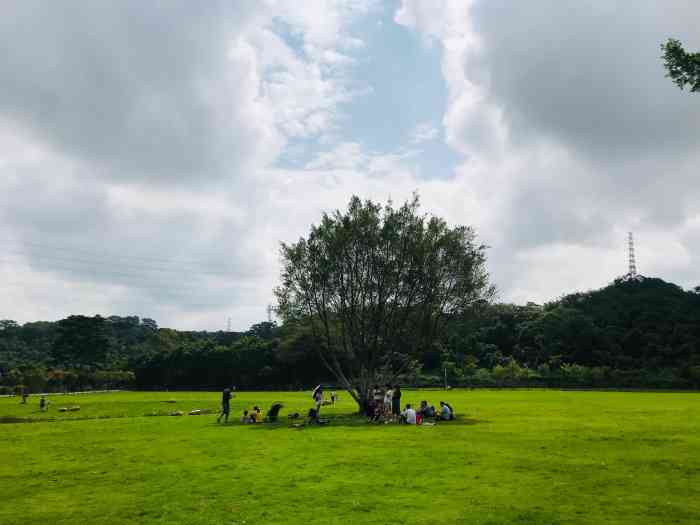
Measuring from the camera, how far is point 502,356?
126312 millimetres

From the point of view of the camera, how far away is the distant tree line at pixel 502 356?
350ft

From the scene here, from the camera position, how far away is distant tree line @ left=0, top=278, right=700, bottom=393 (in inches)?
4205

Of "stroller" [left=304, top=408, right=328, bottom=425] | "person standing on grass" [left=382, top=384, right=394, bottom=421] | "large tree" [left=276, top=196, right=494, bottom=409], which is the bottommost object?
"stroller" [left=304, top=408, right=328, bottom=425]

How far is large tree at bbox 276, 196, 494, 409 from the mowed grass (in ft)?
47.1

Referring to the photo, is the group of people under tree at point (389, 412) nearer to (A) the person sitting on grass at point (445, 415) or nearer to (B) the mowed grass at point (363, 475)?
(A) the person sitting on grass at point (445, 415)

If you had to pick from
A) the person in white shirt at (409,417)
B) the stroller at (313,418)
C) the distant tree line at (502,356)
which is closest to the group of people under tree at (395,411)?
the person in white shirt at (409,417)

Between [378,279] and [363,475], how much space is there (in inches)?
1139

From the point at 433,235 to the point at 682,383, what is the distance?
240 ft

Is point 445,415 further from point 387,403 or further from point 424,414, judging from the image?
point 387,403

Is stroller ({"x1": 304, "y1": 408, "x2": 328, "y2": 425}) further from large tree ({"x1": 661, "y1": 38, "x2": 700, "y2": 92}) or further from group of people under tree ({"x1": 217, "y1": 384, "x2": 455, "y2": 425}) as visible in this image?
large tree ({"x1": 661, "y1": 38, "x2": 700, "y2": 92})

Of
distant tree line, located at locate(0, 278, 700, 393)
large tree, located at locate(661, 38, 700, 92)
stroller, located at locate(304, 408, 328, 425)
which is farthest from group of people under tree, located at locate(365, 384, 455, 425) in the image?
distant tree line, located at locate(0, 278, 700, 393)

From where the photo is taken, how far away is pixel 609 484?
17734mm

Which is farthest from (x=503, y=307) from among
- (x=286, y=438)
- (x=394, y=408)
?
(x=286, y=438)

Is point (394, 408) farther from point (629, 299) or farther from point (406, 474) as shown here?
point (629, 299)
